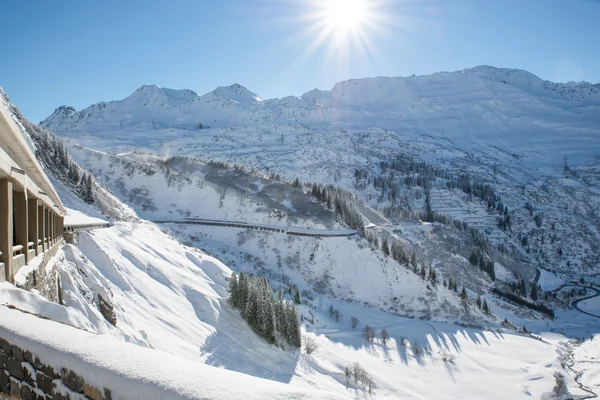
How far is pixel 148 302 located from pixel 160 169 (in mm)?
77684

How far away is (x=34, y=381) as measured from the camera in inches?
182

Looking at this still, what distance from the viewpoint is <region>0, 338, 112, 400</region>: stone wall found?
4.12 meters

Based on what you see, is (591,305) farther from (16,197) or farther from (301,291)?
(16,197)

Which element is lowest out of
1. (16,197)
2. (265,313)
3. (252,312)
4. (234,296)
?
(252,312)

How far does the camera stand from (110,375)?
3.80 metres

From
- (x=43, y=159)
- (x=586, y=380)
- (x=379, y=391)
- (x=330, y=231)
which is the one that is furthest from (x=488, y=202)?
(x=43, y=159)

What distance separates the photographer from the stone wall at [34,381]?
Answer: 4117 millimetres

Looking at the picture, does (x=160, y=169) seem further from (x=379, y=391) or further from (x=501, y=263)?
(x=501, y=263)

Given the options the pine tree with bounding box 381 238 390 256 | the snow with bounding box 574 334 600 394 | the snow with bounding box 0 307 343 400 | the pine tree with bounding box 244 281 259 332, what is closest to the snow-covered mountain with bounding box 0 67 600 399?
the snow with bounding box 0 307 343 400

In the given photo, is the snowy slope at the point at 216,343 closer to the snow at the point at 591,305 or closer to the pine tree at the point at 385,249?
the pine tree at the point at 385,249

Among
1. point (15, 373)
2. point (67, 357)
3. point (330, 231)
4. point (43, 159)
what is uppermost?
point (43, 159)

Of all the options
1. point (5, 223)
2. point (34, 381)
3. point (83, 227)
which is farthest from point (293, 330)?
point (34, 381)

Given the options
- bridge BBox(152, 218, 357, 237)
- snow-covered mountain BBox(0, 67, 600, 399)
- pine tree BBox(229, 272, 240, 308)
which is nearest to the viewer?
snow-covered mountain BBox(0, 67, 600, 399)

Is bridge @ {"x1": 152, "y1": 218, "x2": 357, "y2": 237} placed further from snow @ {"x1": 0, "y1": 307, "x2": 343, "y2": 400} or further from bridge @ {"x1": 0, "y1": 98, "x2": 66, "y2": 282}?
snow @ {"x1": 0, "y1": 307, "x2": 343, "y2": 400}
